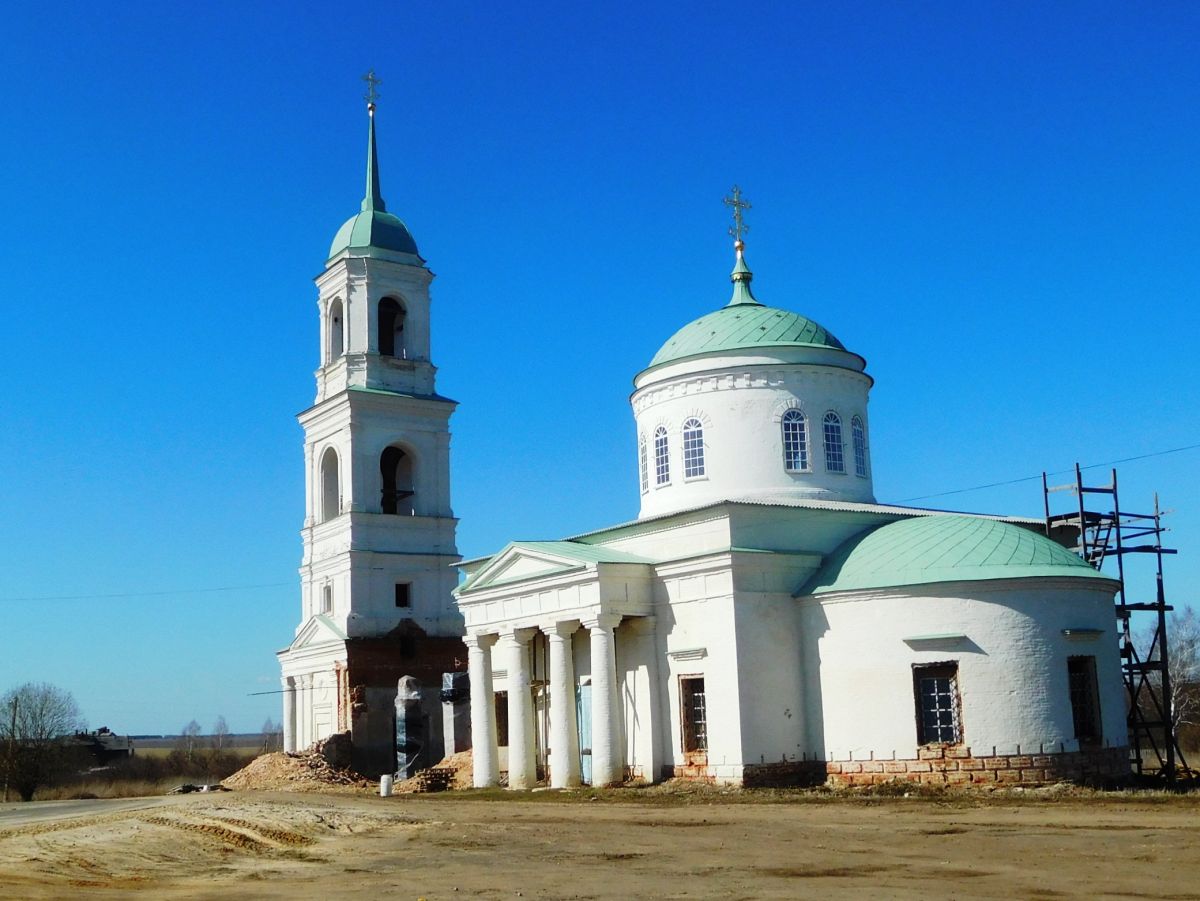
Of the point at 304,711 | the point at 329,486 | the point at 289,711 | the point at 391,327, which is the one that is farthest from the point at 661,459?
the point at 289,711

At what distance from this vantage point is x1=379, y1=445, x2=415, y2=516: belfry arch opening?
138ft

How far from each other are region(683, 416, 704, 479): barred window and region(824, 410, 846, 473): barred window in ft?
9.22

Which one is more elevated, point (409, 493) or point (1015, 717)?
point (409, 493)

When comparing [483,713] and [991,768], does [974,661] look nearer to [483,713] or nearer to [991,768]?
[991,768]

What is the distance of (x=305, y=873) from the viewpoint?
50.1 feet

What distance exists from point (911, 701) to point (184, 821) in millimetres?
12773

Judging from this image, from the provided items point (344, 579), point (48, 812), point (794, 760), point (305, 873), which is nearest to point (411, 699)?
point (344, 579)

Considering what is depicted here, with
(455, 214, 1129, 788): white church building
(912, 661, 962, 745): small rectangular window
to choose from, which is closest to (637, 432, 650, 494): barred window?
(455, 214, 1129, 788): white church building

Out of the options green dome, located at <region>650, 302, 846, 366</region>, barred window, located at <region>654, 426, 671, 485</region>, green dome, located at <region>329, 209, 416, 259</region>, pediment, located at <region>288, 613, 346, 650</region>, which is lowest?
pediment, located at <region>288, 613, 346, 650</region>

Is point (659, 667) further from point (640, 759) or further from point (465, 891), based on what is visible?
point (465, 891)

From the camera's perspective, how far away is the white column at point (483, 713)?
1211 inches

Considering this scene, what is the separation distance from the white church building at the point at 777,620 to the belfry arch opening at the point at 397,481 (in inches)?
383

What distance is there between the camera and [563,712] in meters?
28.5

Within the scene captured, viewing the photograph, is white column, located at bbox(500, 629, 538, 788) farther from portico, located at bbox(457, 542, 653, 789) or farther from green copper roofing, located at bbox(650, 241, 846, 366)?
green copper roofing, located at bbox(650, 241, 846, 366)
